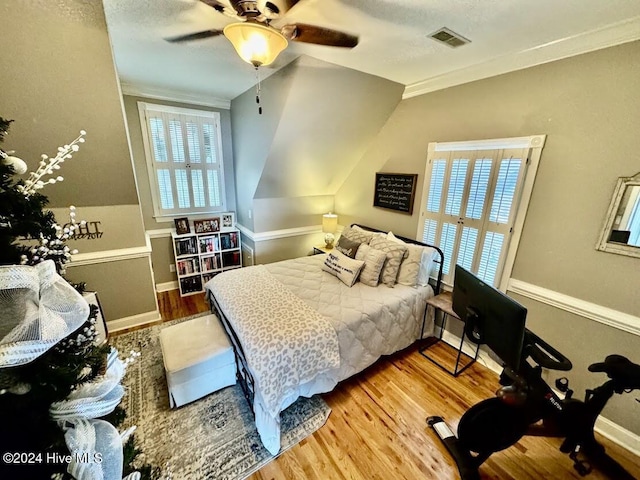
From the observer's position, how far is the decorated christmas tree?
26.1 inches

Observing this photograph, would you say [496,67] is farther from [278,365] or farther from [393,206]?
[278,365]

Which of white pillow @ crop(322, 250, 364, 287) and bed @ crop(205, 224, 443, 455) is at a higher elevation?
white pillow @ crop(322, 250, 364, 287)

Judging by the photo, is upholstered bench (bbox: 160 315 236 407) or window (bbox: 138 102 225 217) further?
window (bbox: 138 102 225 217)

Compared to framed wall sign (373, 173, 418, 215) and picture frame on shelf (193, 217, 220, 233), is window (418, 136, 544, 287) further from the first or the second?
picture frame on shelf (193, 217, 220, 233)

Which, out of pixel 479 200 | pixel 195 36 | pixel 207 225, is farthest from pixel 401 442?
pixel 207 225

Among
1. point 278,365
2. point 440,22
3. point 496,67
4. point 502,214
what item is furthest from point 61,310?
point 496,67

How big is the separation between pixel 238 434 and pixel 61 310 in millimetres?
1538

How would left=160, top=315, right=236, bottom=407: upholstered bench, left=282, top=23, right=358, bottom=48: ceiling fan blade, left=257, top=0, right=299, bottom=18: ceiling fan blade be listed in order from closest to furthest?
1. left=257, top=0, right=299, bottom=18: ceiling fan blade
2. left=282, top=23, right=358, bottom=48: ceiling fan blade
3. left=160, top=315, right=236, bottom=407: upholstered bench

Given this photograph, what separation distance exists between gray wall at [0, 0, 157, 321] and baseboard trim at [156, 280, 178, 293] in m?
1.00

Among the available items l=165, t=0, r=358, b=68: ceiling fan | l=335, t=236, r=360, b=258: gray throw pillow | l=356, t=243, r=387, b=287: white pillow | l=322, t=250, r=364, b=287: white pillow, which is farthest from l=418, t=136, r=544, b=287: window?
l=165, t=0, r=358, b=68: ceiling fan

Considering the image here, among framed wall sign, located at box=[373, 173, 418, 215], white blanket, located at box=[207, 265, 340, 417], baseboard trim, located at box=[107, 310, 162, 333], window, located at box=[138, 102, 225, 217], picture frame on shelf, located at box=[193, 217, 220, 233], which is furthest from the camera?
picture frame on shelf, located at box=[193, 217, 220, 233]

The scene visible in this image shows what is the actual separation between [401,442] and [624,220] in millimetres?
2049

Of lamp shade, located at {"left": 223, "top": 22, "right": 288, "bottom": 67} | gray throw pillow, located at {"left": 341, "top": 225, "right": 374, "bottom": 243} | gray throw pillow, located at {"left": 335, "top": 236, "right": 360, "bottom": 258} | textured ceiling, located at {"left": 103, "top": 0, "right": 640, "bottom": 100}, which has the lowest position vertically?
gray throw pillow, located at {"left": 335, "top": 236, "right": 360, "bottom": 258}

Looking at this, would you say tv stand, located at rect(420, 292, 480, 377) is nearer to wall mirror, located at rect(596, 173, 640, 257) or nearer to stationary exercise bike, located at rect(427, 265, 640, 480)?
stationary exercise bike, located at rect(427, 265, 640, 480)
